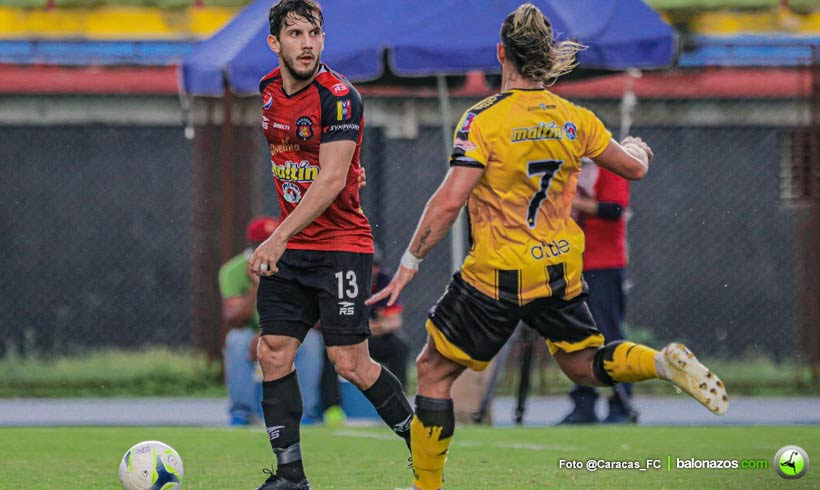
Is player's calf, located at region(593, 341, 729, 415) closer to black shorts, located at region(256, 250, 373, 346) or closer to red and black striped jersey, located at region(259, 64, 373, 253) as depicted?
black shorts, located at region(256, 250, 373, 346)

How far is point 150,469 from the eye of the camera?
5.72 m

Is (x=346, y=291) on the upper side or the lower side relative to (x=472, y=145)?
lower

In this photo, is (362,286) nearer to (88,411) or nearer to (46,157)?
(88,411)

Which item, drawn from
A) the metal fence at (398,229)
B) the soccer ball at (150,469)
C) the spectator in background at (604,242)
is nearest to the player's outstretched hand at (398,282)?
the soccer ball at (150,469)

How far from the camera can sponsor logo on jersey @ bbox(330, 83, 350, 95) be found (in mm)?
5809

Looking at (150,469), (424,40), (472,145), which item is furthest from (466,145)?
(424,40)

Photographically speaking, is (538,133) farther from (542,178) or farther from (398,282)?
(398,282)

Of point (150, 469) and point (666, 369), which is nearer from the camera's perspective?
point (666, 369)

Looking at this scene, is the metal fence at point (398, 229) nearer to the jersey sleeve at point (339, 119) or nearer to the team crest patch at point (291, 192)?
the team crest patch at point (291, 192)

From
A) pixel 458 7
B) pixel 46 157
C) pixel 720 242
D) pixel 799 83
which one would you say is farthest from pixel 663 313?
pixel 46 157

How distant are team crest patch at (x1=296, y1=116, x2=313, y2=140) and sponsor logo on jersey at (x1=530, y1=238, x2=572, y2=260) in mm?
1062

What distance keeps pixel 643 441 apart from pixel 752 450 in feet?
→ 2.42

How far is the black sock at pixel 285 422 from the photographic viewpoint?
18.9 feet

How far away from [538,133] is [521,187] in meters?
0.22
